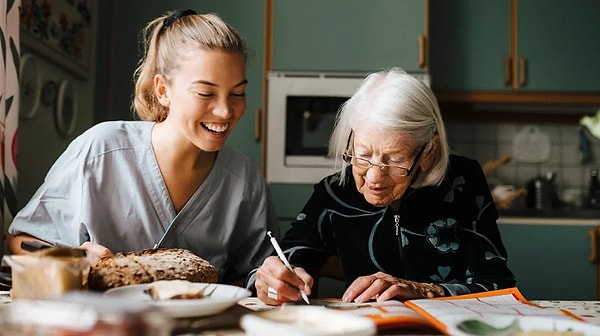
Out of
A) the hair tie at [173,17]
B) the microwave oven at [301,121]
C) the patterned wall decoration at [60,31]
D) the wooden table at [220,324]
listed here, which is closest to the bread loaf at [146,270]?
the wooden table at [220,324]

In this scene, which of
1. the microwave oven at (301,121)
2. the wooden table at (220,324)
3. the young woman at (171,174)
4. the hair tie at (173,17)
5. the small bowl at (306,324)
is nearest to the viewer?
the small bowl at (306,324)

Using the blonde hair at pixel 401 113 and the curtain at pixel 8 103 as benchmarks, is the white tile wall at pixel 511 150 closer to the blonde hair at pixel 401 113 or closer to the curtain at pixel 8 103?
the blonde hair at pixel 401 113

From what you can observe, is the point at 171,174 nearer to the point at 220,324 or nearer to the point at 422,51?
the point at 220,324

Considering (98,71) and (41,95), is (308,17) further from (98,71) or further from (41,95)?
(41,95)

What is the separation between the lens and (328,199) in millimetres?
1483

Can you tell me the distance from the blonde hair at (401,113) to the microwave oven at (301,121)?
1.27 meters

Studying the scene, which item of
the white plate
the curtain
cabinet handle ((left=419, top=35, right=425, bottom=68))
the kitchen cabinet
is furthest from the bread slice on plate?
the kitchen cabinet

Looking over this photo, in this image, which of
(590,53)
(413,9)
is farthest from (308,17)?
(590,53)

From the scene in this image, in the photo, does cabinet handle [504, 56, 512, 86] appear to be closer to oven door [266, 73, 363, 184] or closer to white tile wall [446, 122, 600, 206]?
white tile wall [446, 122, 600, 206]

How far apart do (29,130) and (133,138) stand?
97 cm

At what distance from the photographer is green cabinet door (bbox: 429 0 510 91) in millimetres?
3016

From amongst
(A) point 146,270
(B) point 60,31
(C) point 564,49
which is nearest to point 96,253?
(A) point 146,270

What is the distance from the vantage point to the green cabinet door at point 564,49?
9.88ft

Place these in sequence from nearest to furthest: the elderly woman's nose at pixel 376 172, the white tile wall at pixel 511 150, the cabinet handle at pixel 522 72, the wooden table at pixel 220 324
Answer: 1. the wooden table at pixel 220 324
2. the elderly woman's nose at pixel 376 172
3. the cabinet handle at pixel 522 72
4. the white tile wall at pixel 511 150
